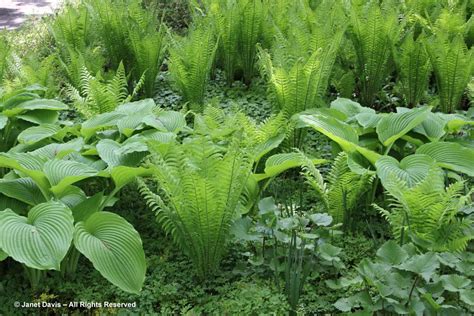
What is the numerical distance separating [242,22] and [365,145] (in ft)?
5.89

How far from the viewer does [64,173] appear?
2.53m

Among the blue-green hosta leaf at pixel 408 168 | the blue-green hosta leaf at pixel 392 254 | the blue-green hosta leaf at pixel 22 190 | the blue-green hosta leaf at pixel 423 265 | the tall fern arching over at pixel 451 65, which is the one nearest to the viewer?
the blue-green hosta leaf at pixel 423 265

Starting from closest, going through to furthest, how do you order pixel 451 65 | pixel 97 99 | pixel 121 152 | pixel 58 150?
pixel 121 152 < pixel 58 150 < pixel 97 99 < pixel 451 65

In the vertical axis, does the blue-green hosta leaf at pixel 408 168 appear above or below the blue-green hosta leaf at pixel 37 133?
below

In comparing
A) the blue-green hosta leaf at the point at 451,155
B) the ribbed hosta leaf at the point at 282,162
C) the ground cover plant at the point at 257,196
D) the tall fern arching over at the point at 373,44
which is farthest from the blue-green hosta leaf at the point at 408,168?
the tall fern arching over at the point at 373,44

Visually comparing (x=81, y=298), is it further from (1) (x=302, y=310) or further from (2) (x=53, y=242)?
(1) (x=302, y=310)

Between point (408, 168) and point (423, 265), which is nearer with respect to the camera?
point (423, 265)

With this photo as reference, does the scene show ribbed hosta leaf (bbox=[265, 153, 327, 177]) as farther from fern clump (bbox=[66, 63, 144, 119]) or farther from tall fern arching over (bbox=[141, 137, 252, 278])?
fern clump (bbox=[66, 63, 144, 119])

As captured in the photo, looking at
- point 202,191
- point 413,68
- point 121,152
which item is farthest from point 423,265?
point 413,68

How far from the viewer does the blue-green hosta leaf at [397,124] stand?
9.56 feet

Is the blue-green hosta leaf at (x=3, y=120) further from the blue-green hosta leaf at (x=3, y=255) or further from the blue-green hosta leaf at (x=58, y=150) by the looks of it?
the blue-green hosta leaf at (x=3, y=255)

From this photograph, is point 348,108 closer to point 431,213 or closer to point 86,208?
point 431,213

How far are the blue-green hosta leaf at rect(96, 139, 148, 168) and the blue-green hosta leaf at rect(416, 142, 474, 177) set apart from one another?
1388 millimetres

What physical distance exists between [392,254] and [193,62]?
7.33 ft
